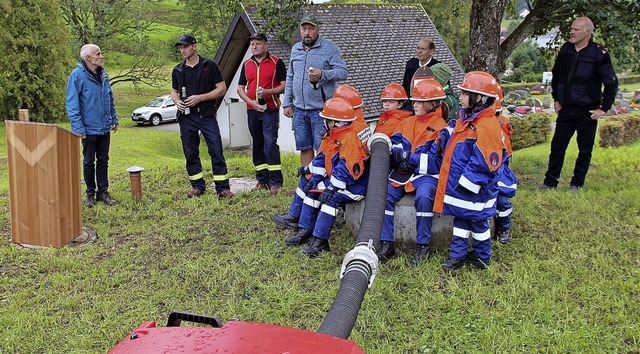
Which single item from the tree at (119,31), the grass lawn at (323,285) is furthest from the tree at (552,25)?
the tree at (119,31)

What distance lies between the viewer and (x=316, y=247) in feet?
17.4

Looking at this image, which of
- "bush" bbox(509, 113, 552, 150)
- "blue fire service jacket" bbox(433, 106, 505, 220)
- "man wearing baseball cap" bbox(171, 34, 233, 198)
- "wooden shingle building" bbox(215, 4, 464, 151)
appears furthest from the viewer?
"bush" bbox(509, 113, 552, 150)

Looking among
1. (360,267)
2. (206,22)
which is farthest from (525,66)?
(360,267)

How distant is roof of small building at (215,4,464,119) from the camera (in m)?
20.6

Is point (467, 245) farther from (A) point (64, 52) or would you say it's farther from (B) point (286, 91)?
(A) point (64, 52)

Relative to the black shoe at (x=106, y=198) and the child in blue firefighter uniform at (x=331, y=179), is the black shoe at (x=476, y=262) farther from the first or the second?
the black shoe at (x=106, y=198)

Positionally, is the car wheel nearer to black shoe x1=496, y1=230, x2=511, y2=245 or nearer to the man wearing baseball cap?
the man wearing baseball cap

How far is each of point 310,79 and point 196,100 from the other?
1.57m

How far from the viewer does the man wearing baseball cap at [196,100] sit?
7.08 meters

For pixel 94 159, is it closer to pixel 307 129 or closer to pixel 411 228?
pixel 307 129

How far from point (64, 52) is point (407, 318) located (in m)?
25.8

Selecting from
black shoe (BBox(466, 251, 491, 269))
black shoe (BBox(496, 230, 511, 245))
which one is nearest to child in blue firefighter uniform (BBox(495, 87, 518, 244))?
black shoe (BBox(496, 230, 511, 245))

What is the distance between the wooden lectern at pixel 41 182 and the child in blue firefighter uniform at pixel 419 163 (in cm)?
328

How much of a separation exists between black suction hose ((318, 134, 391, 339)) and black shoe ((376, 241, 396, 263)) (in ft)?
4.14
